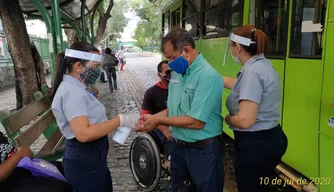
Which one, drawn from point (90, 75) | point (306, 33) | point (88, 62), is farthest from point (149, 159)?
point (306, 33)

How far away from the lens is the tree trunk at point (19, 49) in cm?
637

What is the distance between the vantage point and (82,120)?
6.14 ft

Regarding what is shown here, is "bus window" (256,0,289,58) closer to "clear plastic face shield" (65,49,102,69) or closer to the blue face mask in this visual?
the blue face mask

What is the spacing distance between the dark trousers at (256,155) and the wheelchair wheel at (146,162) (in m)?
1.17

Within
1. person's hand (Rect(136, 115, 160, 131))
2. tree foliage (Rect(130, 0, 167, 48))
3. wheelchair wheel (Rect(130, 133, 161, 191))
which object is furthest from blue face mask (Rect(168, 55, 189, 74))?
tree foliage (Rect(130, 0, 167, 48))

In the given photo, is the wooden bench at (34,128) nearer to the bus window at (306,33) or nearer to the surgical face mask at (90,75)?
the surgical face mask at (90,75)

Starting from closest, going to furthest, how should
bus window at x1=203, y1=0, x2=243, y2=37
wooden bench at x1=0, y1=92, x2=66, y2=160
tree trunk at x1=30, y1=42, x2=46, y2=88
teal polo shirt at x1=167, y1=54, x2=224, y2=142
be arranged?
1. teal polo shirt at x1=167, y1=54, x2=224, y2=142
2. wooden bench at x1=0, y1=92, x2=66, y2=160
3. bus window at x1=203, y1=0, x2=243, y2=37
4. tree trunk at x1=30, y1=42, x2=46, y2=88

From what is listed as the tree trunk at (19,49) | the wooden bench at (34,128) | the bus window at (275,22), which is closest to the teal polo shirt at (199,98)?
the bus window at (275,22)

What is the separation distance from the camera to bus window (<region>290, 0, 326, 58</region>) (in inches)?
102

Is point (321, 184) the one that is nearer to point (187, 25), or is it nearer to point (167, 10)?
point (187, 25)

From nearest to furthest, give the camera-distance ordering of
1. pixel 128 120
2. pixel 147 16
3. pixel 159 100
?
pixel 128 120, pixel 159 100, pixel 147 16

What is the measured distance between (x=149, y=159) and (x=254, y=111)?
64.4 inches

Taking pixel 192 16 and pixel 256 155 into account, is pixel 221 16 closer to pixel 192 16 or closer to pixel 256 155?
pixel 192 16

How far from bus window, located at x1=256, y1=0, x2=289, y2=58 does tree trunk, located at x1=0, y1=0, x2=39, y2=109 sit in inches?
204
